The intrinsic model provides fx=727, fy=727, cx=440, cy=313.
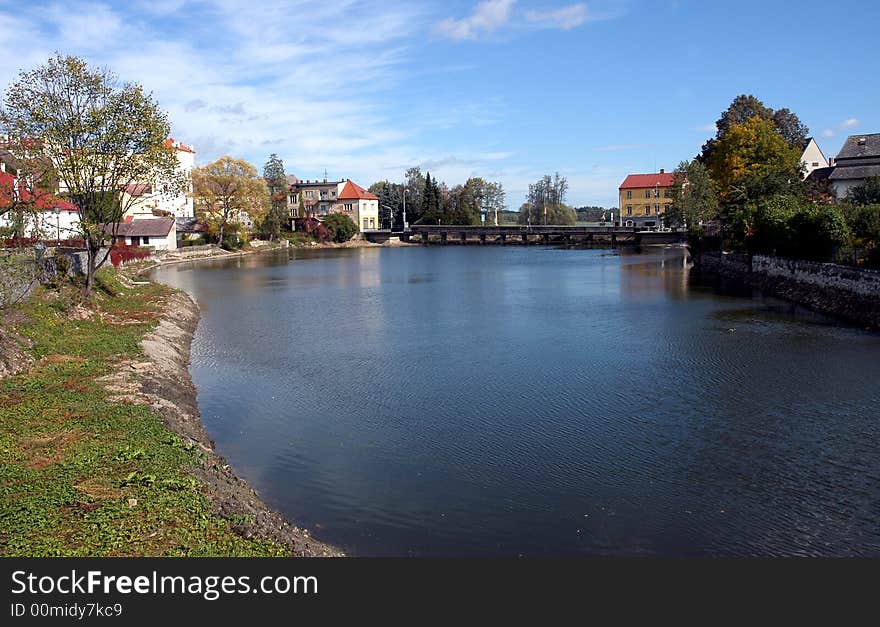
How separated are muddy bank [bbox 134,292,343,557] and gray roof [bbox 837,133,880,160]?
46.2 m

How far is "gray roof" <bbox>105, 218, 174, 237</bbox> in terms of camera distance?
58.8 metres

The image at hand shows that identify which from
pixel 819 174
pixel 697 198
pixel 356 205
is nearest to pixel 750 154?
pixel 697 198

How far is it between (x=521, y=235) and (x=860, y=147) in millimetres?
44038

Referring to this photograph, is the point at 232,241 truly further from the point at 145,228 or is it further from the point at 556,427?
the point at 556,427

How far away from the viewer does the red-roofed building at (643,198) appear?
94750 millimetres

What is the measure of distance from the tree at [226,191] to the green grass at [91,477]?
5313 centimetres

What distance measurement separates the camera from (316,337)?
2177 cm

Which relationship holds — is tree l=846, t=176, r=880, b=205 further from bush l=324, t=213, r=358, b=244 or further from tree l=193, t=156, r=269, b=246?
bush l=324, t=213, r=358, b=244

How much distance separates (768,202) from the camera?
34.3 meters

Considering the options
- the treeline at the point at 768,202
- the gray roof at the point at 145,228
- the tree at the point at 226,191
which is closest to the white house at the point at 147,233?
the gray roof at the point at 145,228

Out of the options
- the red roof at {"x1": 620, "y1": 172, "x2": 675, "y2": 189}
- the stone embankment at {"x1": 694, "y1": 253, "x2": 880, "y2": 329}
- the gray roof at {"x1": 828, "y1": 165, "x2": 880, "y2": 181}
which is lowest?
the stone embankment at {"x1": 694, "y1": 253, "x2": 880, "y2": 329}

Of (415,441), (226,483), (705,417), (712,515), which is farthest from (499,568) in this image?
(705,417)

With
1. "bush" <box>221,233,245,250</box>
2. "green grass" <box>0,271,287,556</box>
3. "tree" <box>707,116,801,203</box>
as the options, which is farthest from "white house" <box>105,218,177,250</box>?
"green grass" <box>0,271,287,556</box>

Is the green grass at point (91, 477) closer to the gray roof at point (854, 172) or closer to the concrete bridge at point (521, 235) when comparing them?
the gray roof at point (854, 172)
